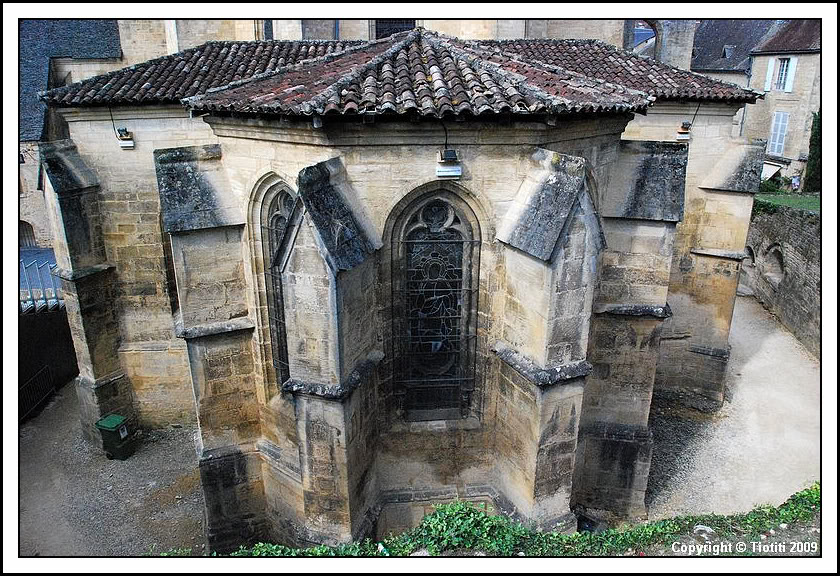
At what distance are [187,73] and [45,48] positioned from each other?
1234 centimetres

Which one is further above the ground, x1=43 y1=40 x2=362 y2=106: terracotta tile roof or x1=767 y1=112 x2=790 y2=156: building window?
x1=43 y1=40 x2=362 y2=106: terracotta tile roof

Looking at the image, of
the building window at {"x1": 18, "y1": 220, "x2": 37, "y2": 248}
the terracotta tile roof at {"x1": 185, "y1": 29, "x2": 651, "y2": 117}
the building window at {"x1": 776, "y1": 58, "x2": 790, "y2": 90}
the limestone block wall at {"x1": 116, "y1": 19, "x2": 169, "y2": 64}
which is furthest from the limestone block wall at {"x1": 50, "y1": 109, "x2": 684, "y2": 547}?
the building window at {"x1": 776, "y1": 58, "x2": 790, "y2": 90}

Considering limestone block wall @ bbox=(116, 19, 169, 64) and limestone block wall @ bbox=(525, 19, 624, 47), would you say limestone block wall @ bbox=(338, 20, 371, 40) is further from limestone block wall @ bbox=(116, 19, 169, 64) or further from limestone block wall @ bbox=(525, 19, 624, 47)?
limestone block wall @ bbox=(116, 19, 169, 64)

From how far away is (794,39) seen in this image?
2919cm

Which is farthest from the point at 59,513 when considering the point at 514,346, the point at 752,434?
the point at 752,434

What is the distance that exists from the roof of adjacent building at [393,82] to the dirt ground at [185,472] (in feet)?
23.4

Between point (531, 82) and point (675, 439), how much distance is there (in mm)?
8821

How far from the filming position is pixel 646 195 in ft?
28.4

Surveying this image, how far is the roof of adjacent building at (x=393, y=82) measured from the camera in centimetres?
674

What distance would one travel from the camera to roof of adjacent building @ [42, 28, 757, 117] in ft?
22.1

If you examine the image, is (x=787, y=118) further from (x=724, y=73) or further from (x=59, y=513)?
(x=59, y=513)

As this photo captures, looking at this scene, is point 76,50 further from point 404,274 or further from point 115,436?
point 404,274

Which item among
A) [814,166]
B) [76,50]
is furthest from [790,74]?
[76,50]

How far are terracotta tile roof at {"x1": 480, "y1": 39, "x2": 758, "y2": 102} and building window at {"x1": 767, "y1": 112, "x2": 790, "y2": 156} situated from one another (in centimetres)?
2220
